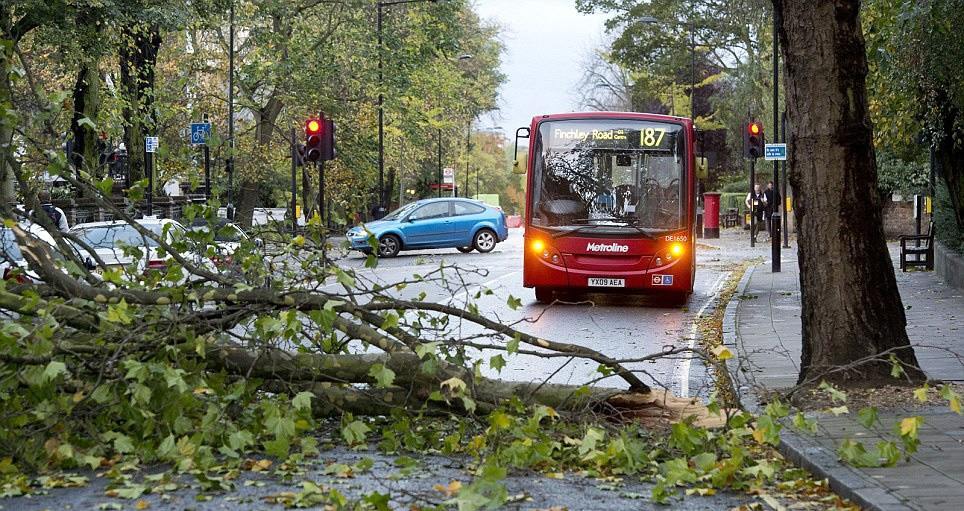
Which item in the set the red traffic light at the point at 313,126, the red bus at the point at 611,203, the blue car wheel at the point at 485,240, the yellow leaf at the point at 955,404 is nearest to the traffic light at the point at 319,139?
the red traffic light at the point at 313,126

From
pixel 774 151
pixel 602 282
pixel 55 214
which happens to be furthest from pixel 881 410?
pixel 774 151

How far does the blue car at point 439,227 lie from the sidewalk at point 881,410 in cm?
1811

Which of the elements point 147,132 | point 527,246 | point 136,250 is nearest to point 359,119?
point 147,132

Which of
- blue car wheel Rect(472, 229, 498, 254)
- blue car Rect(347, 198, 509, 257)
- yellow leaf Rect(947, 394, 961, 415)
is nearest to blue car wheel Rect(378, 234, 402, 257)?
blue car Rect(347, 198, 509, 257)

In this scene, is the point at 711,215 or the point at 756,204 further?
the point at 711,215

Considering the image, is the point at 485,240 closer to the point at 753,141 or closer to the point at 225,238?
the point at 753,141

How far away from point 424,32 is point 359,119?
5629 mm

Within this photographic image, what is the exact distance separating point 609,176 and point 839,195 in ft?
34.0

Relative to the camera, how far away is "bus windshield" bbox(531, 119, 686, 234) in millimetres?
20953

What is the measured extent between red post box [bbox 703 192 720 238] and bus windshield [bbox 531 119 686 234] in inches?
1288

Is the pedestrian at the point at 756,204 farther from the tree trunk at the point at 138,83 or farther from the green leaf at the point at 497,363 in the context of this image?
the green leaf at the point at 497,363

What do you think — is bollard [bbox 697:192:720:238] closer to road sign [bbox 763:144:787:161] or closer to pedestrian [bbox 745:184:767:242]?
pedestrian [bbox 745:184:767:242]

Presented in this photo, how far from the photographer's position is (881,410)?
970 cm

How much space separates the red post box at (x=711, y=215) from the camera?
53562 mm
